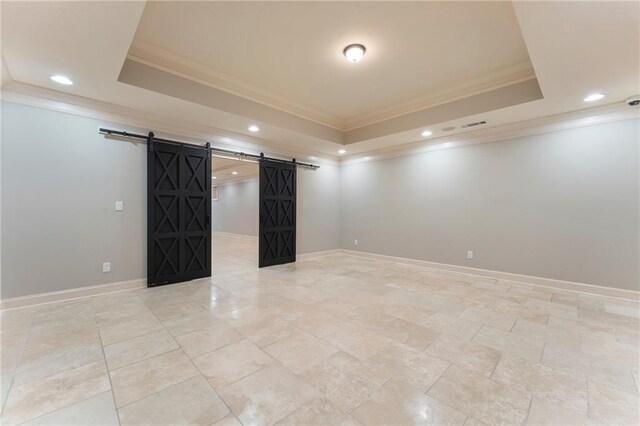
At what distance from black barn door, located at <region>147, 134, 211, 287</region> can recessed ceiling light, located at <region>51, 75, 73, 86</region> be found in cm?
109

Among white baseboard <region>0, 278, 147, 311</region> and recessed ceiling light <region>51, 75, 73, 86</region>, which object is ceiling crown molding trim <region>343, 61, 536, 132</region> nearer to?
recessed ceiling light <region>51, 75, 73, 86</region>

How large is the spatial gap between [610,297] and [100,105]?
7.68 metres

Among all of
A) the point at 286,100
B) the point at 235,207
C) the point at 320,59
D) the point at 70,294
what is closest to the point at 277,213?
the point at 286,100

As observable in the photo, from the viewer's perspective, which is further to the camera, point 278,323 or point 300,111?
point 300,111

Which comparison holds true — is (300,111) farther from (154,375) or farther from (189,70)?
(154,375)

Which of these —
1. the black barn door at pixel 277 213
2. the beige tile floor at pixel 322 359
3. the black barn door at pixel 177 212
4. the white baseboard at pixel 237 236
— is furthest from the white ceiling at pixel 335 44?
the white baseboard at pixel 237 236

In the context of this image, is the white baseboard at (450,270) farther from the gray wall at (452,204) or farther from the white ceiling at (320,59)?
the white ceiling at (320,59)

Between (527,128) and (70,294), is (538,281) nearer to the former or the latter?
(527,128)

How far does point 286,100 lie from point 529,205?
445 cm

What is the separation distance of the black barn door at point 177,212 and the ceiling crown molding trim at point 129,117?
0.24 meters

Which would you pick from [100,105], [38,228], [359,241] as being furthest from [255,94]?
[359,241]

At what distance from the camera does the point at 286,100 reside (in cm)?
457

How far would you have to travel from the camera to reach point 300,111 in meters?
4.96

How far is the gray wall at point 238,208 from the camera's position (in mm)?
10641
